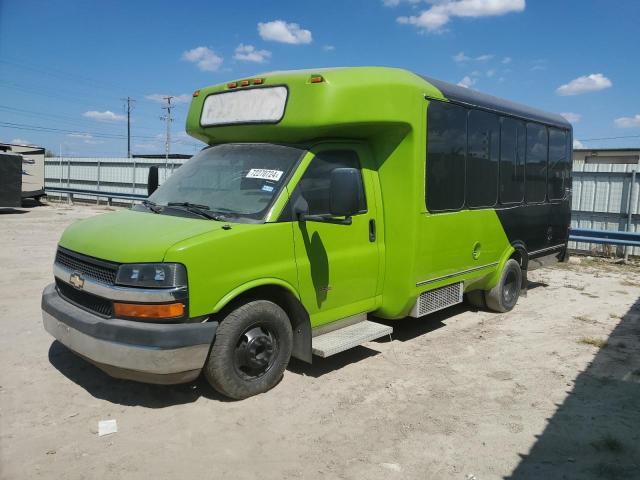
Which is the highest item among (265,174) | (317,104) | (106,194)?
(317,104)

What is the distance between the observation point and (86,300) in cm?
425

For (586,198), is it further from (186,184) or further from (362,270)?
(186,184)

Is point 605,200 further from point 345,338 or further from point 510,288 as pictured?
point 345,338

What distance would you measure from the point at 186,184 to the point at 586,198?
36.8 feet

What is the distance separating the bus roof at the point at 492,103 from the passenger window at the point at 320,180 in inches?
62.3

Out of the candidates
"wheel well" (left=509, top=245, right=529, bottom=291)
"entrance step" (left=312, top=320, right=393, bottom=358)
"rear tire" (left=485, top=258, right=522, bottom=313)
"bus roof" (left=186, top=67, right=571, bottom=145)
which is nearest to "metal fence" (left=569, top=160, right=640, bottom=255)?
"wheel well" (left=509, top=245, right=529, bottom=291)

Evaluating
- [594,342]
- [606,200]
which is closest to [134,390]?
[594,342]

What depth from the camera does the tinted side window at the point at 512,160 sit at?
23.0ft

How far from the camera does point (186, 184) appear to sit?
17.0 feet

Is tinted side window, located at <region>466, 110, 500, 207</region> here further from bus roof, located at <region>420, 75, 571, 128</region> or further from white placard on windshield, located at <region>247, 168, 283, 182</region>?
white placard on windshield, located at <region>247, 168, 283, 182</region>

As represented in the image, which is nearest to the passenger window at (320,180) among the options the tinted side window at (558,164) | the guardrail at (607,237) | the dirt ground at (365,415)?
the dirt ground at (365,415)

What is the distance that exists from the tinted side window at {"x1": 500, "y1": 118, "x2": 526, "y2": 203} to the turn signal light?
4852 millimetres

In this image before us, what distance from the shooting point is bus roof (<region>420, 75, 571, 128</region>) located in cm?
596

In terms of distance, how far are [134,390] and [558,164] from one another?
23.5ft
